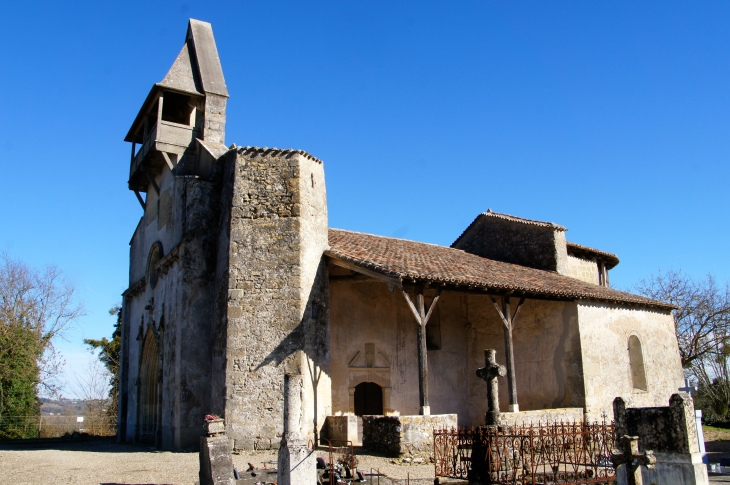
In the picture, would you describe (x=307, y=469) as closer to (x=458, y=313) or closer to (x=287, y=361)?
(x=287, y=361)

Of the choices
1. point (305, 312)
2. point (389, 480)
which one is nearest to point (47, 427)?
point (305, 312)

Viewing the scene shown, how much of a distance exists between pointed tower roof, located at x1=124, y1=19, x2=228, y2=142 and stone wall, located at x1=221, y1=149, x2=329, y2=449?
455 cm

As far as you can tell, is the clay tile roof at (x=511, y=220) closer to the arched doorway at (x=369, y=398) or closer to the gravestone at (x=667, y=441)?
the arched doorway at (x=369, y=398)

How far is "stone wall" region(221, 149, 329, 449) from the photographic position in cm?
1353

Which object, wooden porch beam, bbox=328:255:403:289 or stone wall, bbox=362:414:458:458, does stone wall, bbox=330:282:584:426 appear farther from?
stone wall, bbox=362:414:458:458

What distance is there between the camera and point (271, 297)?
1412 centimetres

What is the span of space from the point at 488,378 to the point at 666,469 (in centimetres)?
416

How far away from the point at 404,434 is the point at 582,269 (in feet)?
44.6

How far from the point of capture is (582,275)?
23109 millimetres

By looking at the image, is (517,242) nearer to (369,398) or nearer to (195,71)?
(369,398)

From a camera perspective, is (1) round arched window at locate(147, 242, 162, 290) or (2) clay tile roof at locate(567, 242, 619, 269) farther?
(2) clay tile roof at locate(567, 242, 619, 269)

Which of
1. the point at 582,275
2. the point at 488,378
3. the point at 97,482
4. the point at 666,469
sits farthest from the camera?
the point at 582,275

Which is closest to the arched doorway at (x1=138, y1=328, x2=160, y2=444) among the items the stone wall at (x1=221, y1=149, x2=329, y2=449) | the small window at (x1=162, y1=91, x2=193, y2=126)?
the stone wall at (x1=221, y1=149, x2=329, y2=449)

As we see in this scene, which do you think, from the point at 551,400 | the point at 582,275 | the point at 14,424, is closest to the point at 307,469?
the point at 551,400
